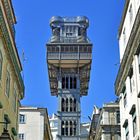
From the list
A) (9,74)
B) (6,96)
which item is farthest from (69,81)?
(6,96)

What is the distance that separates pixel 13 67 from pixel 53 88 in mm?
121521

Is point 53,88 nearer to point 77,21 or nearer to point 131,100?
point 77,21

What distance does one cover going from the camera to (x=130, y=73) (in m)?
35.4

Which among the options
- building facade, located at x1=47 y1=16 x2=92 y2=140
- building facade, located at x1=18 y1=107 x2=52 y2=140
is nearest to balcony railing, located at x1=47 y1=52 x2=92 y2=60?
building facade, located at x1=47 y1=16 x2=92 y2=140

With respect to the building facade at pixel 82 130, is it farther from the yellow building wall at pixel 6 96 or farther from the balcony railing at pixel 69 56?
the yellow building wall at pixel 6 96

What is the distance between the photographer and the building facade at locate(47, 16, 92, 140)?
14088 cm

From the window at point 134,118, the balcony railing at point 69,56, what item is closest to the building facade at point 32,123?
the window at point 134,118

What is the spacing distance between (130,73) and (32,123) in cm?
3802

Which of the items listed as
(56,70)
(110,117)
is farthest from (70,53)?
(110,117)

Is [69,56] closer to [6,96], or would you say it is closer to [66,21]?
[66,21]

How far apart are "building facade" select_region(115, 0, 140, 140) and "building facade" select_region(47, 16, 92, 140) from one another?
325ft

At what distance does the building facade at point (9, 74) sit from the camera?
2916cm

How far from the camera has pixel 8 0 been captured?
33.6m

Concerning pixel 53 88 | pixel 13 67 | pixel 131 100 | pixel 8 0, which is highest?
pixel 53 88
